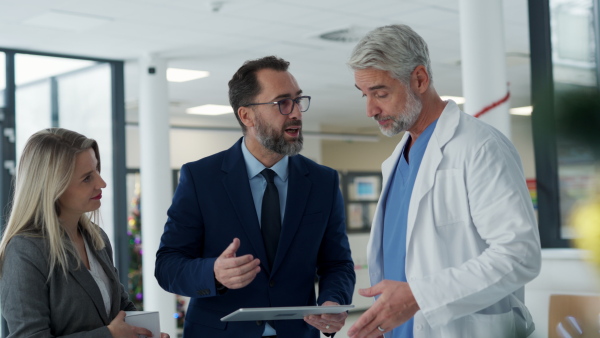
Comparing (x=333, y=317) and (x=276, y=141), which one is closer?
(x=333, y=317)

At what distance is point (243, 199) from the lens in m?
2.21

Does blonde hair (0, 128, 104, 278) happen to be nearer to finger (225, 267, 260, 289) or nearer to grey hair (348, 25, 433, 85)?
finger (225, 267, 260, 289)

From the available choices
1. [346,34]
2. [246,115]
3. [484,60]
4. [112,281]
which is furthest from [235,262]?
[346,34]

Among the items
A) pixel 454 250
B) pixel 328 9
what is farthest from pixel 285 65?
pixel 328 9

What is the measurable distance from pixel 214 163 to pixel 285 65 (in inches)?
17.2

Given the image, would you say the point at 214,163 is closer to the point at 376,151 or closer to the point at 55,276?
the point at 55,276

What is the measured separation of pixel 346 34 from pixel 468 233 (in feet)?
17.7

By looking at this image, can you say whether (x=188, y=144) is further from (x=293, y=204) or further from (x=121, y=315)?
(x=121, y=315)

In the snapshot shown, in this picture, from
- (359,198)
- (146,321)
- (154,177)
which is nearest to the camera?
(146,321)

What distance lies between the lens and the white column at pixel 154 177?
24.2 ft

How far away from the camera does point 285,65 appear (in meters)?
2.43

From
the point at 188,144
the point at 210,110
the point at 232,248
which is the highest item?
the point at 210,110

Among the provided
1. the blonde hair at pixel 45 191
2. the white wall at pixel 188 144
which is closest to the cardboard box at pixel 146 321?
the blonde hair at pixel 45 191

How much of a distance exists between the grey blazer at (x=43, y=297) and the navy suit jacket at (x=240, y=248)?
304mm
